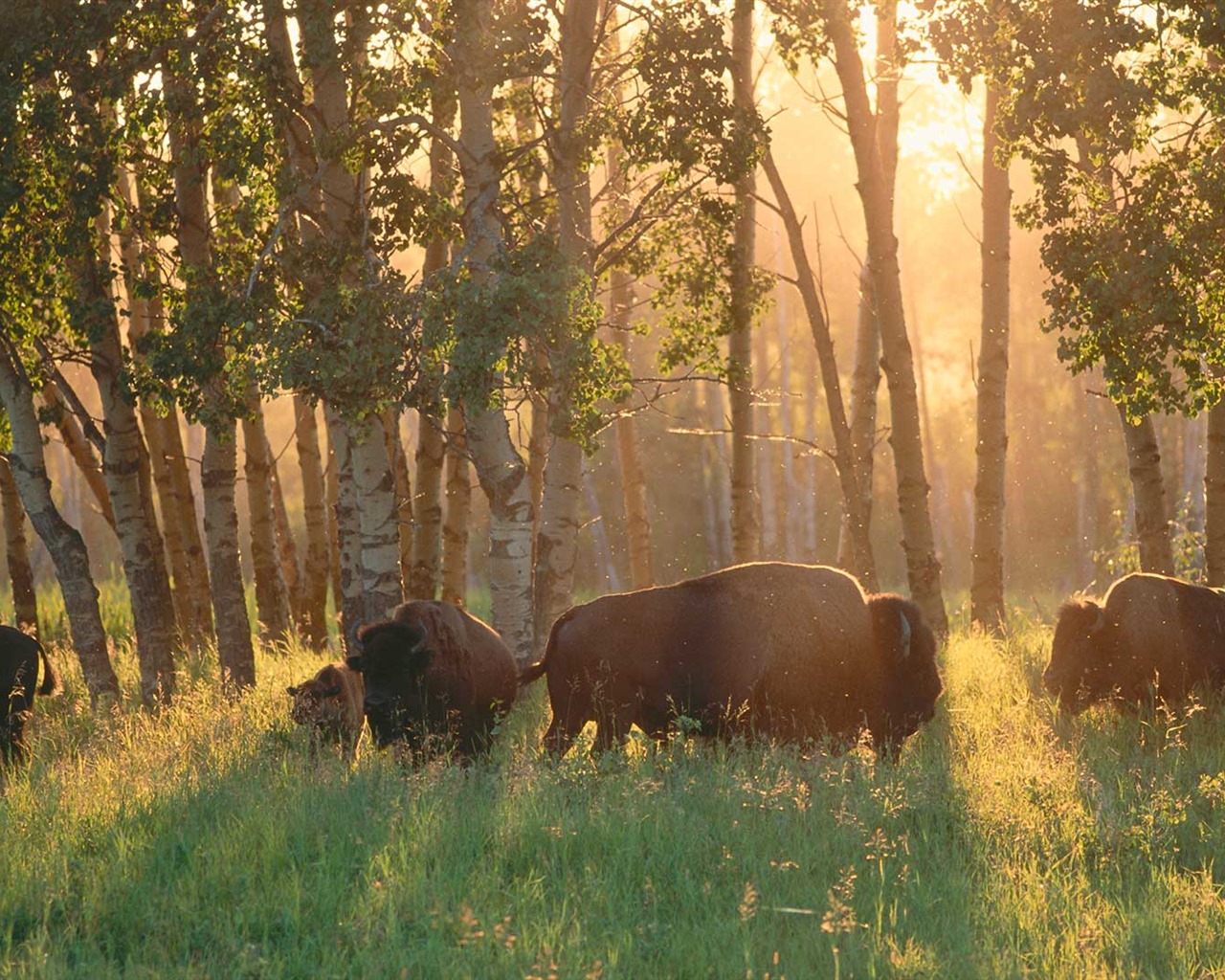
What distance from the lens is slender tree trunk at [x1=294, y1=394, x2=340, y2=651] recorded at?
774 inches

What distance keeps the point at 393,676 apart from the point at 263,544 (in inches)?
327

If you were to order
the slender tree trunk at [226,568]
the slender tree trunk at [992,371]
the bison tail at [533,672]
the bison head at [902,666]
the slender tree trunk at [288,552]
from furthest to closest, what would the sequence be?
the slender tree trunk at [288,552]
the slender tree trunk at [992,371]
the slender tree trunk at [226,568]
the bison head at [902,666]
the bison tail at [533,672]

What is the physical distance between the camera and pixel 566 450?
1430 centimetres

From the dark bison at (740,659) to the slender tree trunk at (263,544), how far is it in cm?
807

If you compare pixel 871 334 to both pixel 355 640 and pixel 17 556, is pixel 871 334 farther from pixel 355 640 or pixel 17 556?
pixel 17 556

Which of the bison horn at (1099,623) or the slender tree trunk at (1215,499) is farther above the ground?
the slender tree trunk at (1215,499)

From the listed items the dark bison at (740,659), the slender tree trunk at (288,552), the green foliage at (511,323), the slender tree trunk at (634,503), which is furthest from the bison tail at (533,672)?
the slender tree trunk at (288,552)

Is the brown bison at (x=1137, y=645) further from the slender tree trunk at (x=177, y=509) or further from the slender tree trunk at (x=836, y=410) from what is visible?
the slender tree trunk at (x=177, y=509)

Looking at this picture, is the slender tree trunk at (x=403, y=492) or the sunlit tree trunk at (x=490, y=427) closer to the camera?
the sunlit tree trunk at (x=490, y=427)

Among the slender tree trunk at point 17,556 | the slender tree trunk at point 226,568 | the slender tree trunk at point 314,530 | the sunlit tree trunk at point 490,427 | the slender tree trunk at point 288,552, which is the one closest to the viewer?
the sunlit tree trunk at point 490,427

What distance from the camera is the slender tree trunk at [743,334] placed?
55.6 feet

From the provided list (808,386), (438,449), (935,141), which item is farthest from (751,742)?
(935,141)

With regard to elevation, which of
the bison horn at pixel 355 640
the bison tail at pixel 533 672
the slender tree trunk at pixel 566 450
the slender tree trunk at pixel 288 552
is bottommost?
the slender tree trunk at pixel 288 552

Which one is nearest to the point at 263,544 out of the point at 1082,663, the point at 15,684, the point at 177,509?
the point at 177,509
